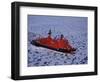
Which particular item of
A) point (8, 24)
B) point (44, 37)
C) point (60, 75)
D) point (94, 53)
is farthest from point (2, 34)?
point (94, 53)

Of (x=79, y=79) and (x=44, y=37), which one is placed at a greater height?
(x=44, y=37)

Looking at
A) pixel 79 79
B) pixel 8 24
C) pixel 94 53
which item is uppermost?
pixel 8 24

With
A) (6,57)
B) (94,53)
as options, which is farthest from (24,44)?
(94,53)

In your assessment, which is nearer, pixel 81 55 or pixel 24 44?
pixel 24 44

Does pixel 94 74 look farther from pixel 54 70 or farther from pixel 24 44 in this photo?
pixel 24 44

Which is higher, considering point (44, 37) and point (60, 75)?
point (44, 37)

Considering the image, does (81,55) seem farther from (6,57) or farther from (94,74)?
(6,57)
